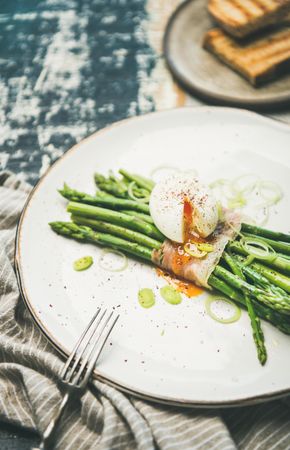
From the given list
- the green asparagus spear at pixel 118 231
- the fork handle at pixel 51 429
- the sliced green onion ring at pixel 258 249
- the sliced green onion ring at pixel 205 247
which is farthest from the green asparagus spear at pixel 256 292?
the fork handle at pixel 51 429

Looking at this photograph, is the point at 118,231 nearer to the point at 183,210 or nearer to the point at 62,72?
the point at 183,210

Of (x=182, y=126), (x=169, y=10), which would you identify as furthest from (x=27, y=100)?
(x=169, y=10)

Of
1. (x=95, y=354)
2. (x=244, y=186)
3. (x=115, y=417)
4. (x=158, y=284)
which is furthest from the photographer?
(x=244, y=186)

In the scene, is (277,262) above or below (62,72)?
below

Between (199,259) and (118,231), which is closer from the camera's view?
(199,259)

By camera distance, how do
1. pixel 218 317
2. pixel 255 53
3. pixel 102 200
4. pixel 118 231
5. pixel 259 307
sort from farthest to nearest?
Result: 1. pixel 255 53
2. pixel 102 200
3. pixel 118 231
4. pixel 218 317
5. pixel 259 307

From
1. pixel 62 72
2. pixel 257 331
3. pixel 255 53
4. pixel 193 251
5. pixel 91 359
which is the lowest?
pixel 91 359

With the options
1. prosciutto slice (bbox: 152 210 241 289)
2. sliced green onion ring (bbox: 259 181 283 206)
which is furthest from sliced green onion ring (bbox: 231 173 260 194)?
prosciutto slice (bbox: 152 210 241 289)

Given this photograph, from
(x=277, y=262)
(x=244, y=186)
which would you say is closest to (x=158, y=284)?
(x=277, y=262)
